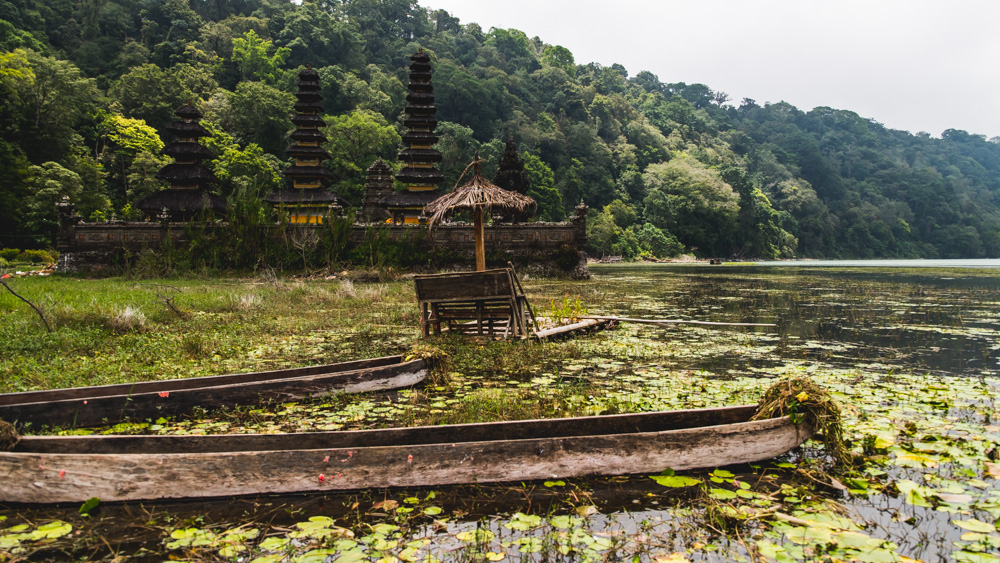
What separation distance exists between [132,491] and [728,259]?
75991mm

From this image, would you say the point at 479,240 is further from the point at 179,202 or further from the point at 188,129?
the point at 188,129

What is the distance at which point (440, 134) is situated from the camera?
5809 centimetres

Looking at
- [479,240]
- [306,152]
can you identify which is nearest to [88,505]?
[479,240]

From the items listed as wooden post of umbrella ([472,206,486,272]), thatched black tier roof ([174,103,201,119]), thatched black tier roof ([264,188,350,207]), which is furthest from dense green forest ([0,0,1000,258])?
wooden post of umbrella ([472,206,486,272])

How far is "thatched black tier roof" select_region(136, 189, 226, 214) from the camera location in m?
32.0

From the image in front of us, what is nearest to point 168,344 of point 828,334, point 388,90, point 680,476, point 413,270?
point 680,476

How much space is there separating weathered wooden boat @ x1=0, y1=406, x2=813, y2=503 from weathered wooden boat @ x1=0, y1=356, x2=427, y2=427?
47.1 inches

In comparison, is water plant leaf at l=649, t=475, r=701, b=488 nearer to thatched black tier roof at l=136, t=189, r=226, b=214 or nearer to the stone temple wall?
the stone temple wall

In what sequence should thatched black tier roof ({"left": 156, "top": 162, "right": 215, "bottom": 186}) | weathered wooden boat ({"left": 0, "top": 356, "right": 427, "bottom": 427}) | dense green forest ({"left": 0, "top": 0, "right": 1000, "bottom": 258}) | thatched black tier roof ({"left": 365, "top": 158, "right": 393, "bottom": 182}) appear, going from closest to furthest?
1. weathered wooden boat ({"left": 0, "top": 356, "right": 427, "bottom": 427})
2. thatched black tier roof ({"left": 156, "top": 162, "right": 215, "bottom": 186})
3. dense green forest ({"left": 0, "top": 0, "right": 1000, "bottom": 258})
4. thatched black tier roof ({"left": 365, "top": 158, "right": 393, "bottom": 182})

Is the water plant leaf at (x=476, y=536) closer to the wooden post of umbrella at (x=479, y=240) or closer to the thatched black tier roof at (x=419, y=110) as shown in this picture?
the wooden post of umbrella at (x=479, y=240)

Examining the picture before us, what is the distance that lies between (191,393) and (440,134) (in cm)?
5548

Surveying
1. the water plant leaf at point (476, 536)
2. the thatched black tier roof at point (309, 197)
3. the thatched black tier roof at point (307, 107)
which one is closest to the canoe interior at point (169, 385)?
the water plant leaf at point (476, 536)

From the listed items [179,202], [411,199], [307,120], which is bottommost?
[179,202]

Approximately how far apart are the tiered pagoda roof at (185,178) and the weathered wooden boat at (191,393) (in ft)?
97.8
